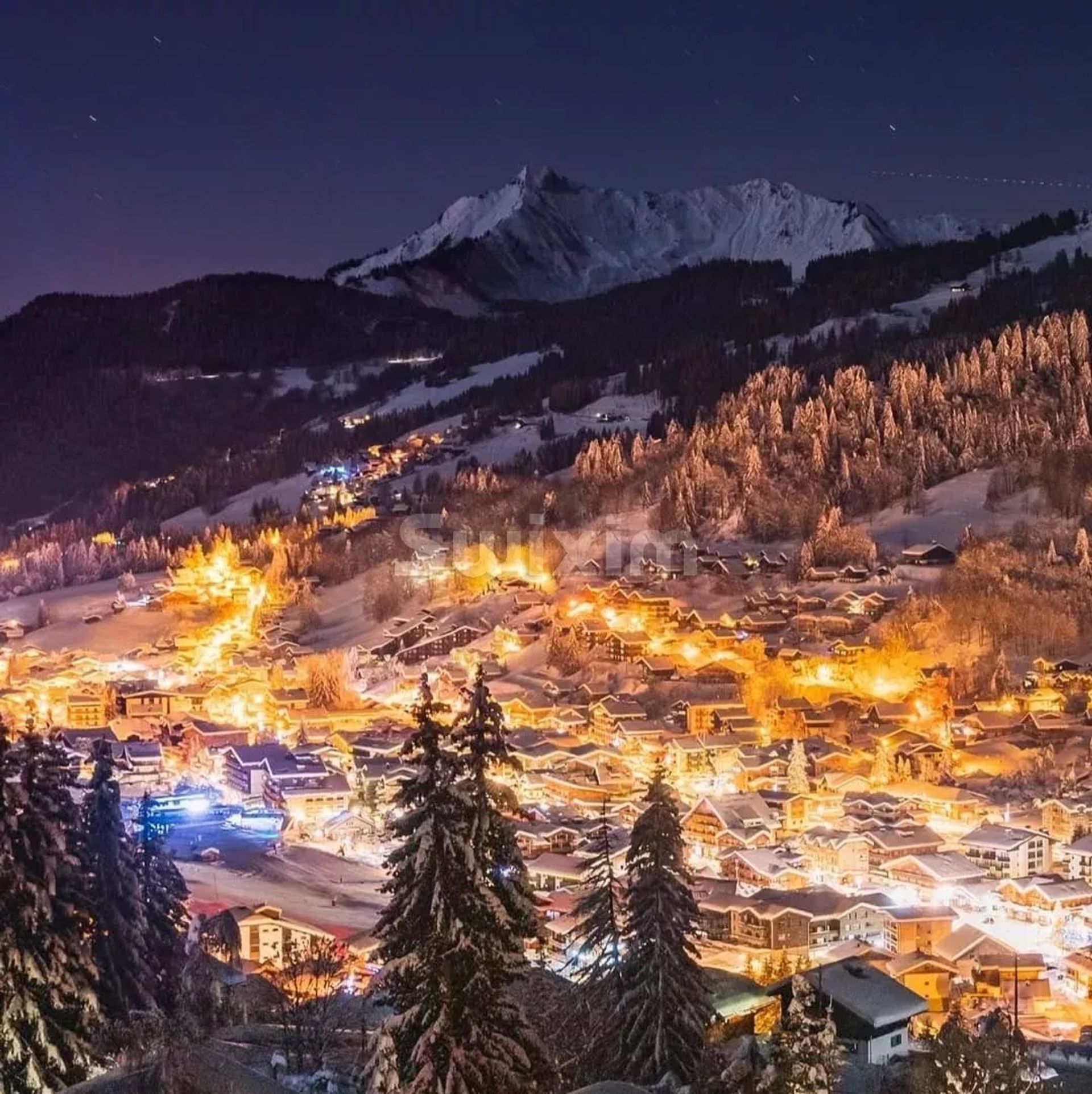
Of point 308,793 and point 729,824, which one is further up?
point 308,793

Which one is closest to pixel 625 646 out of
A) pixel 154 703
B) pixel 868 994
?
pixel 154 703

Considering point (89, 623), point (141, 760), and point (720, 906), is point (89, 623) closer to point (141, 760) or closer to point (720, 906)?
point (141, 760)

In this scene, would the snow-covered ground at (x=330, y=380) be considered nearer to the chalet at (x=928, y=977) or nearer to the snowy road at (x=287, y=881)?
the snowy road at (x=287, y=881)

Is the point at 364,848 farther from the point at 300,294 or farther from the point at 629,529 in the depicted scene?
the point at 300,294

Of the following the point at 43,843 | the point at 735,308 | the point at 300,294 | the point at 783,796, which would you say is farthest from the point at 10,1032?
the point at 300,294

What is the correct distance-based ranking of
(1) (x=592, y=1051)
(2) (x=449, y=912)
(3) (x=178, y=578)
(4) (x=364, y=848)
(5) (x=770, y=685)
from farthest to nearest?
(3) (x=178, y=578) → (5) (x=770, y=685) → (4) (x=364, y=848) → (1) (x=592, y=1051) → (2) (x=449, y=912)

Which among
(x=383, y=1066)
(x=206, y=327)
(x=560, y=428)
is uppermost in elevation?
(x=206, y=327)

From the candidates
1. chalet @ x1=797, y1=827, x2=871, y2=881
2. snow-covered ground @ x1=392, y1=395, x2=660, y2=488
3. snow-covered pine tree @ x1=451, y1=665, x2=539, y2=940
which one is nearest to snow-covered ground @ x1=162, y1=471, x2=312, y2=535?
snow-covered ground @ x1=392, y1=395, x2=660, y2=488

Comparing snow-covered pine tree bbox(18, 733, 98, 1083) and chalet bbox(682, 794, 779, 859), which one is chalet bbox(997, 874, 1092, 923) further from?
snow-covered pine tree bbox(18, 733, 98, 1083)
